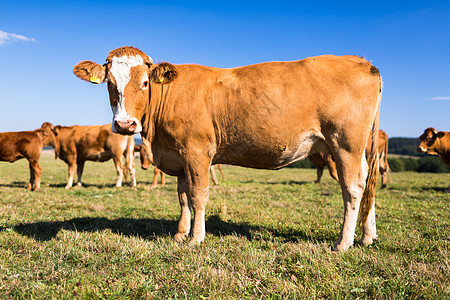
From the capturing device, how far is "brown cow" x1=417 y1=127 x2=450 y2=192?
543 inches

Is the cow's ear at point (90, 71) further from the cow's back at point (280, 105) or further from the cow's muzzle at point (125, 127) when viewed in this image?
the cow's back at point (280, 105)

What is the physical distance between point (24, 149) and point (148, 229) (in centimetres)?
928

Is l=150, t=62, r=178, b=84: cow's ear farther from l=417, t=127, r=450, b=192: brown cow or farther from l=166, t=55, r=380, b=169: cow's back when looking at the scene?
l=417, t=127, r=450, b=192: brown cow

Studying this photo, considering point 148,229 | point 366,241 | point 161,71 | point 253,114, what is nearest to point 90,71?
point 161,71

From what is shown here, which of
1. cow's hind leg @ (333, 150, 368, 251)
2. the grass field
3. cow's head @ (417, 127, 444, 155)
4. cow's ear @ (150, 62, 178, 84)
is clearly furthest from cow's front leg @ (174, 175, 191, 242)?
cow's head @ (417, 127, 444, 155)

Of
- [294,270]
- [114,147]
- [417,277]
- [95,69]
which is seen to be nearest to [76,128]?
[114,147]

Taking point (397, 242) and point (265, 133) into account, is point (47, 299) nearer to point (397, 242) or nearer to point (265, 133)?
point (265, 133)

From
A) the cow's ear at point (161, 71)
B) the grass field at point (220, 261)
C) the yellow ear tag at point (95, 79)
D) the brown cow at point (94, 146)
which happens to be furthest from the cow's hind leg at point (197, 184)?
the brown cow at point (94, 146)

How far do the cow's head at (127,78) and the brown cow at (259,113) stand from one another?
1 cm

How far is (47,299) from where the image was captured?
9.58ft

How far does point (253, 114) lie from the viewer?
4.49 metres

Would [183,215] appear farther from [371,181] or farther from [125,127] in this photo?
[371,181]

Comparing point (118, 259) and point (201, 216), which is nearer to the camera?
point (118, 259)

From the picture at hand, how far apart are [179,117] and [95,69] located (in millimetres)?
1431
